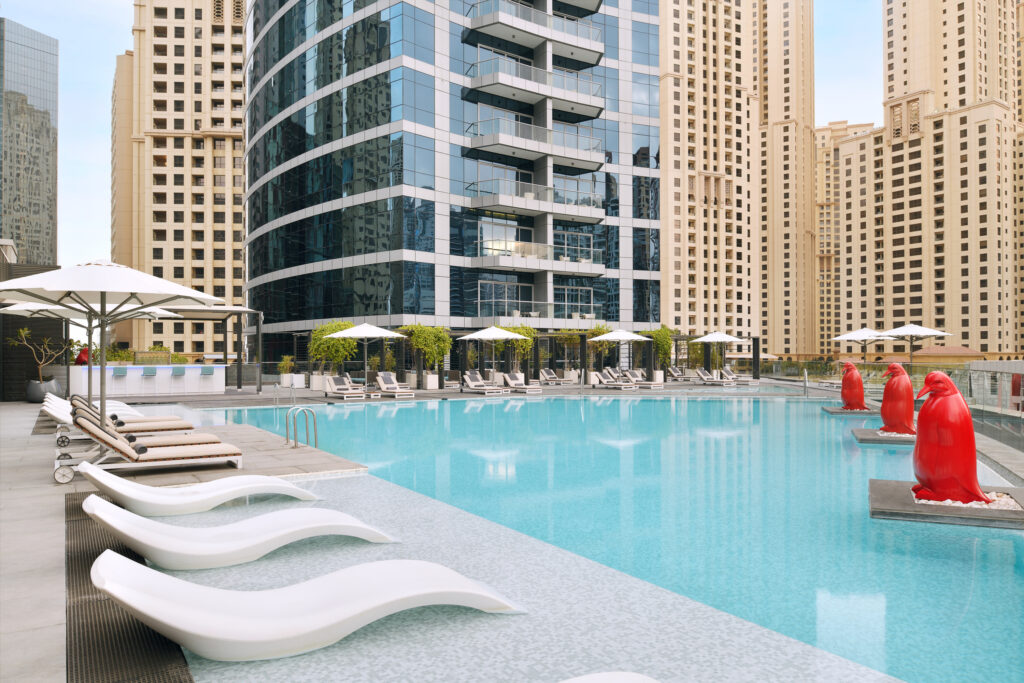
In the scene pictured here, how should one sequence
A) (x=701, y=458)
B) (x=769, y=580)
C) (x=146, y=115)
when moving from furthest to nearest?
(x=146, y=115)
(x=701, y=458)
(x=769, y=580)

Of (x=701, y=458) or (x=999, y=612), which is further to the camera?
(x=701, y=458)

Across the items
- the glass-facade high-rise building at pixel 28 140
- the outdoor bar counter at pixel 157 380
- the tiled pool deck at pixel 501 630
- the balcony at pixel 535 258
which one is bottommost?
the tiled pool deck at pixel 501 630

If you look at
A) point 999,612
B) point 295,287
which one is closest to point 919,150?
point 295,287

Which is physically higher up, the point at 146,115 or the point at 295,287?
the point at 146,115

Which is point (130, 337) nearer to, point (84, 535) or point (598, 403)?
point (598, 403)

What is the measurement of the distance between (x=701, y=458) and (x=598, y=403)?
12.5m

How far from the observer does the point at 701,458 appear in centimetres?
1137

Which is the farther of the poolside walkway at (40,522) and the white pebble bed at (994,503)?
the white pebble bed at (994,503)

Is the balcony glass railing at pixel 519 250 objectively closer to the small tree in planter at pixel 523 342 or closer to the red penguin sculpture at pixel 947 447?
the small tree in planter at pixel 523 342

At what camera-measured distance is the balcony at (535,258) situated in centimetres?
3769

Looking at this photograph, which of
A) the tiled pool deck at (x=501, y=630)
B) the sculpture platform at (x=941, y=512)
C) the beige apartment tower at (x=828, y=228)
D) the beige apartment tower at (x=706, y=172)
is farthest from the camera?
the beige apartment tower at (x=828, y=228)

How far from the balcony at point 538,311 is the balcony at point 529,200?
18.3 ft

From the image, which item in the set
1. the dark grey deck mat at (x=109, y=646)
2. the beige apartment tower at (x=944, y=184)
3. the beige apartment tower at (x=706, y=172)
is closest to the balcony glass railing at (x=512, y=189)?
the dark grey deck mat at (x=109, y=646)

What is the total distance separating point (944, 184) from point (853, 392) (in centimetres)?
9299
